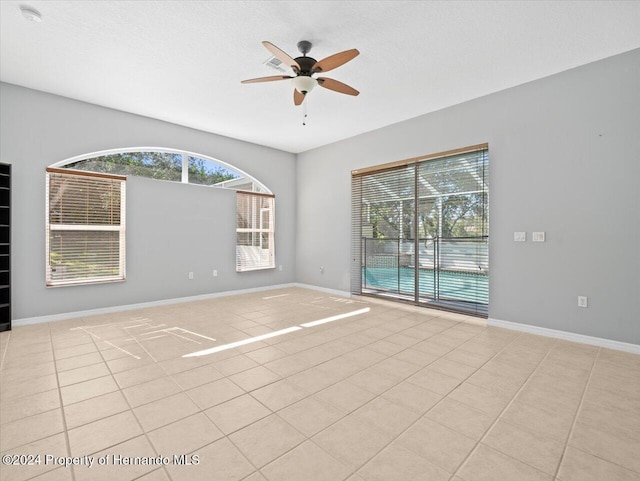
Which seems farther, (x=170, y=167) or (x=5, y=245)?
(x=170, y=167)

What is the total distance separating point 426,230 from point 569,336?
7.00 ft

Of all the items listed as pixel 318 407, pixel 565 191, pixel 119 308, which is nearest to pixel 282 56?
pixel 318 407

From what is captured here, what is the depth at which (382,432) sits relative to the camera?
1.81 meters

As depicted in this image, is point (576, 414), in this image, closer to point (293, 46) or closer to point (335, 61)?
point (335, 61)

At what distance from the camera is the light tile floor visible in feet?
5.10

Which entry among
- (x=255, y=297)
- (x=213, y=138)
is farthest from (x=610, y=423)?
(x=213, y=138)

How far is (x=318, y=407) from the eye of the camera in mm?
2072

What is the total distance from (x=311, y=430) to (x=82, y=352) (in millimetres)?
2570

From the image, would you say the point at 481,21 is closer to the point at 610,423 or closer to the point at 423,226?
the point at 423,226

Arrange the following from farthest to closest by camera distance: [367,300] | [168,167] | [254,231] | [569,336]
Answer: [254,231] < [367,300] < [168,167] < [569,336]

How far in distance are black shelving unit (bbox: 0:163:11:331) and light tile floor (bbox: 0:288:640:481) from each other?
262 mm

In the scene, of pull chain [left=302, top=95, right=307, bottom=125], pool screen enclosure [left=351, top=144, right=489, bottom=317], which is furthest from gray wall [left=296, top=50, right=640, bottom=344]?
pull chain [left=302, top=95, right=307, bottom=125]

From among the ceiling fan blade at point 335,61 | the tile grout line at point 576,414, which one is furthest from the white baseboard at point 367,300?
the ceiling fan blade at point 335,61

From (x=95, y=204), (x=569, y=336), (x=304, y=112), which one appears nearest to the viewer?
(x=569, y=336)
